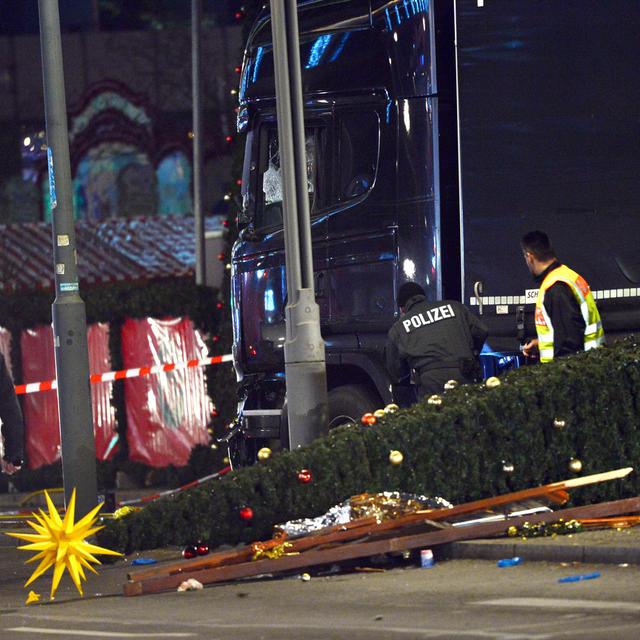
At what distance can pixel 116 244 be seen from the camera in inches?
1420

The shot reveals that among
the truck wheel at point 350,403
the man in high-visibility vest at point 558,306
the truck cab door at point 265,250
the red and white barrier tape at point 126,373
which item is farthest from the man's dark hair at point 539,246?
the red and white barrier tape at point 126,373

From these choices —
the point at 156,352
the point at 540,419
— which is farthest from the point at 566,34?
the point at 156,352

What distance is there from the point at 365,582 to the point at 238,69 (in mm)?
7299

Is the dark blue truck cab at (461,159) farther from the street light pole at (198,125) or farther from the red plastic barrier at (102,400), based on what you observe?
the street light pole at (198,125)

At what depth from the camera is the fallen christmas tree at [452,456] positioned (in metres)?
10.8

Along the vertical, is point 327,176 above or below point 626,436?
above

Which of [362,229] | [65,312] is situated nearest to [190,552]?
[65,312]

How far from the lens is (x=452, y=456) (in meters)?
11.2

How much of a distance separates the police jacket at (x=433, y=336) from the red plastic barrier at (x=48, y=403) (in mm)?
7465

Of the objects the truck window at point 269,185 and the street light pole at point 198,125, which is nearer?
the truck window at point 269,185

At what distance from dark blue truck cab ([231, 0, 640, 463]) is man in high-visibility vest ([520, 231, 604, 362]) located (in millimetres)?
296

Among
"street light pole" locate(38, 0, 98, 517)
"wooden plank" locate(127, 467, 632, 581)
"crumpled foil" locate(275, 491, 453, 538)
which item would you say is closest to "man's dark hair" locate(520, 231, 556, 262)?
"wooden plank" locate(127, 467, 632, 581)

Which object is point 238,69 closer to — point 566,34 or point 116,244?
point 566,34

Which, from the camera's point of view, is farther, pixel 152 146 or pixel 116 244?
pixel 152 146
